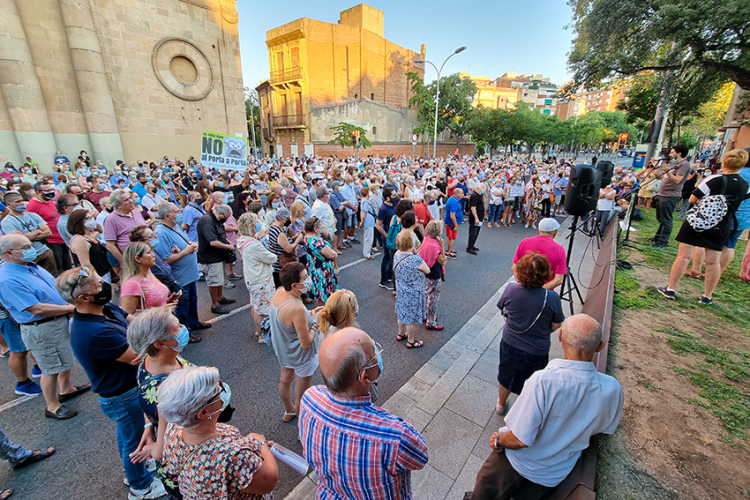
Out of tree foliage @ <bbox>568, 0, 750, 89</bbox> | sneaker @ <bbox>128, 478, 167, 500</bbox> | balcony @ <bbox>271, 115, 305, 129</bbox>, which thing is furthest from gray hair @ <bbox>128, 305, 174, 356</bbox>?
balcony @ <bbox>271, 115, 305, 129</bbox>

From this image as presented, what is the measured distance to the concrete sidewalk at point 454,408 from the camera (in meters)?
2.68

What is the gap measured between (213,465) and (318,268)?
11.3 feet

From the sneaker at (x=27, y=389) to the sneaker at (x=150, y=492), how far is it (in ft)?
7.24

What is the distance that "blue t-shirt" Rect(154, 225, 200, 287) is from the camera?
14.5 feet

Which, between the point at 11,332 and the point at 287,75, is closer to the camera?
the point at 11,332

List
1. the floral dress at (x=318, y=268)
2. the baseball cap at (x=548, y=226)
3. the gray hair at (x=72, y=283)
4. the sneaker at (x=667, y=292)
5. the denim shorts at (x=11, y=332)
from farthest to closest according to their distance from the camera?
the sneaker at (x=667, y=292), the floral dress at (x=318, y=268), the baseball cap at (x=548, y=226), the denim shorts at (x=11, y=332), the gray hair at (x=72, y=283)

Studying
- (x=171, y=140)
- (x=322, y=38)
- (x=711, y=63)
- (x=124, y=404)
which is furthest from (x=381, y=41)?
(x=124, y=404)

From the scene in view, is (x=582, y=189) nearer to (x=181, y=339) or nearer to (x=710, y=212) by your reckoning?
(x=710, y=212)

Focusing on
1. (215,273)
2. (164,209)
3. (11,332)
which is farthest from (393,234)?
(11,332)

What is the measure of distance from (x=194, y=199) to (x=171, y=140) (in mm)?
14608

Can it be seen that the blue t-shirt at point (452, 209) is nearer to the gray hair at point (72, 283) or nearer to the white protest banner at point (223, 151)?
the white protest banner at point (223, 151)

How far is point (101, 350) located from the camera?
87.9 inches

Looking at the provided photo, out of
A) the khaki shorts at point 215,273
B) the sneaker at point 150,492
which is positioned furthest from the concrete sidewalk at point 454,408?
the khaki shorts at point 215,273

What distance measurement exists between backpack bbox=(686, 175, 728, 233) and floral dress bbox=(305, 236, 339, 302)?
5135 mm
